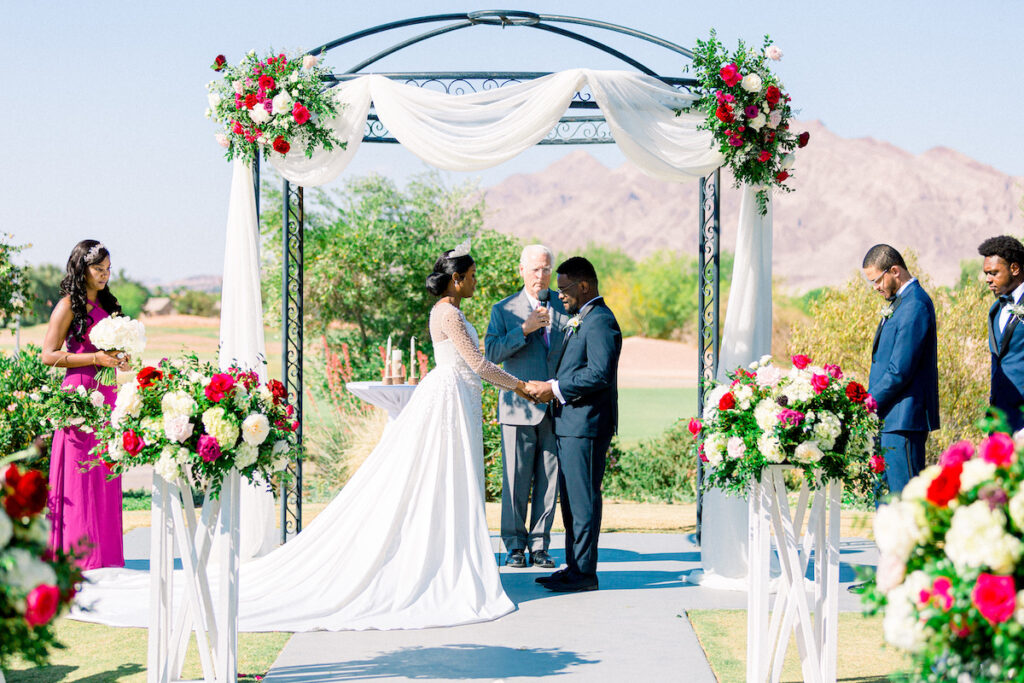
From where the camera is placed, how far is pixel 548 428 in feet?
21.7

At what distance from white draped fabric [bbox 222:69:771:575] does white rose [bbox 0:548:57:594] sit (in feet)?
13.9

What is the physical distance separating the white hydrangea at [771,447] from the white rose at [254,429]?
1.98 m

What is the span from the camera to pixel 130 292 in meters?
37.3

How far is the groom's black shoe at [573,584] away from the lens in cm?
604

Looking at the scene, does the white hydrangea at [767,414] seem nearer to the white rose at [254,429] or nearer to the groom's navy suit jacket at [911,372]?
the groom's navy suit jacket at [911,372]

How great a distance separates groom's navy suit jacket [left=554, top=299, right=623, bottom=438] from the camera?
5855 millimetres

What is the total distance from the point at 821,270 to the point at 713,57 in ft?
257

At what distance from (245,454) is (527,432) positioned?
2.91 m

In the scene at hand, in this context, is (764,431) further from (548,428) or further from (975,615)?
(548,428)

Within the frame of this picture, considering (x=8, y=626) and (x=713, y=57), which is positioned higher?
(x=713, y=57)

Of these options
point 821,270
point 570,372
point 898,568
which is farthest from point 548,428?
point 821,270

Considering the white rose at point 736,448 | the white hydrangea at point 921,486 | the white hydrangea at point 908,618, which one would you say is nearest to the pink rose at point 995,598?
the white hydrangea at point 908,618

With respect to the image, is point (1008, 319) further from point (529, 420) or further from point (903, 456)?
point (529, 420)

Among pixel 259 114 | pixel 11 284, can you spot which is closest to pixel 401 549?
pixel 259 114
